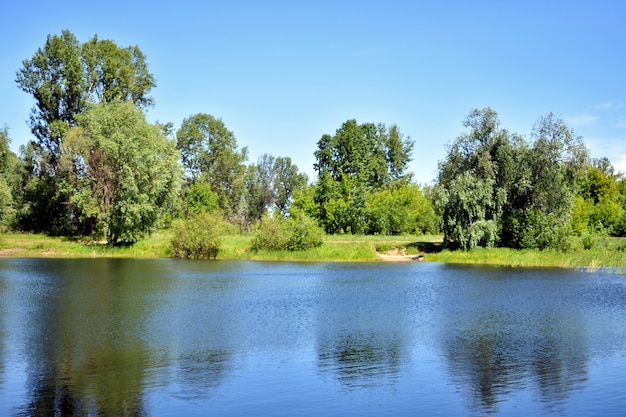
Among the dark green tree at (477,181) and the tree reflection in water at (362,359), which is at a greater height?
the dark green tree at (477,181)

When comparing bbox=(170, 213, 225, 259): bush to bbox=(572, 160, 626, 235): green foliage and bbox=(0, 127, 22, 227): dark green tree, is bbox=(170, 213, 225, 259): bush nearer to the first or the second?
bbox=(0, 127, 22, 227): dark green tree

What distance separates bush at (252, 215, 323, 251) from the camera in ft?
199

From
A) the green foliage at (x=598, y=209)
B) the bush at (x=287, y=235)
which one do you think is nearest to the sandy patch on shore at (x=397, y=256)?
the bush at (x=287, y=235)

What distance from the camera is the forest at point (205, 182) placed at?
57719mm

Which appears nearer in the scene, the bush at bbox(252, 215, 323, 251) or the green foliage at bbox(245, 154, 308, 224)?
the bush at bbox(252, 215, 323, 251)

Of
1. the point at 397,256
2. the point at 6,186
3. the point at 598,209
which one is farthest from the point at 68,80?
the point at 598,209

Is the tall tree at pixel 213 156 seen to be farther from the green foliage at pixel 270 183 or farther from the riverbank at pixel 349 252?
the riverbank at pixel 349 252

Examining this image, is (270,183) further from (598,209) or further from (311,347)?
(311,347)

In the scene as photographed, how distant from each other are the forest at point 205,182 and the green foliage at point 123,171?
0.14 m

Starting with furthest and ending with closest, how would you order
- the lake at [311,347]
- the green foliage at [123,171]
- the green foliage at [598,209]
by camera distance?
the green foliage at [598,209], the green foliage at [123,171], the lake at [311,347]

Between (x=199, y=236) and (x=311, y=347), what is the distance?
39677 millimetres

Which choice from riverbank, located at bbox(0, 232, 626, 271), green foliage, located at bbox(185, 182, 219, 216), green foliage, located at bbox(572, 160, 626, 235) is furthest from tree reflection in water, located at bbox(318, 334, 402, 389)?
green foliage, located at bbox(185, 182, 219, 216)

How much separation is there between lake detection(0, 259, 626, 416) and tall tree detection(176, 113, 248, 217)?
59343 millimetres

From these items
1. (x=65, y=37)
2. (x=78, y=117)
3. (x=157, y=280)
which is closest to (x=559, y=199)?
(x=157, y=280)
